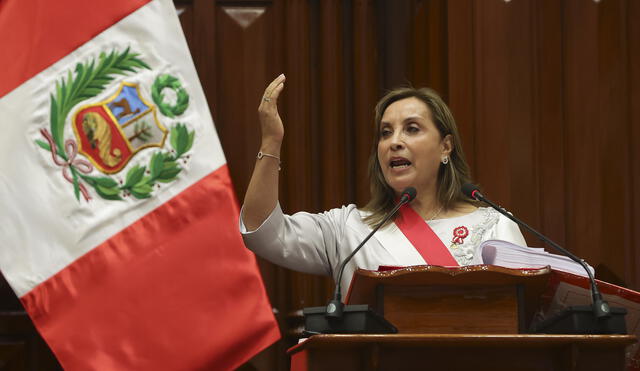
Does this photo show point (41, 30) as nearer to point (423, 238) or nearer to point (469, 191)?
point (423, 238)

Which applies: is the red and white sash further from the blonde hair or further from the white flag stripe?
the white flag stripe

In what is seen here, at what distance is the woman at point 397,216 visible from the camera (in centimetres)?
184

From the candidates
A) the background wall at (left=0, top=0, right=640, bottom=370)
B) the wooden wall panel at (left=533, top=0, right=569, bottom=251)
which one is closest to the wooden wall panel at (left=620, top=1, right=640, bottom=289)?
the background wall at (left=0, top=0, right=640, bottom=370)

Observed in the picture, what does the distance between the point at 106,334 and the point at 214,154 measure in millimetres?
609

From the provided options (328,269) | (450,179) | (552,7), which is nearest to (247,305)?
(328,269)

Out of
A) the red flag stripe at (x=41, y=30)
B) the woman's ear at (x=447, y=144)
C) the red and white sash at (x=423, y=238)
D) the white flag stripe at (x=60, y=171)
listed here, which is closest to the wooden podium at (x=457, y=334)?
the red and white sash at (x=423, y=238)

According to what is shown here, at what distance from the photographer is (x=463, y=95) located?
8.96 feet

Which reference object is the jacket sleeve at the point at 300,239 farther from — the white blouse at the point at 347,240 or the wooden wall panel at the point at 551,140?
the wooden wall panel at the point at 551,140

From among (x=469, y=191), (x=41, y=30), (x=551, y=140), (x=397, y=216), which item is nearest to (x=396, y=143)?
(x=397, y=216)

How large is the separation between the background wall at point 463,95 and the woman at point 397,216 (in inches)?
21.7

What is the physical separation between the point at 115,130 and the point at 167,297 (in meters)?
0.52

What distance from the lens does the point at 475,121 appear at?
8.90 feet

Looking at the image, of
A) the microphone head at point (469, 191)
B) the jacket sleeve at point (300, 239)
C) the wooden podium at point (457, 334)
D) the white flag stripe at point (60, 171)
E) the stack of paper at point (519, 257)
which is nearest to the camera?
the wooden podium at point (457, 334)

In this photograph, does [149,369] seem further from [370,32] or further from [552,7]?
[552,7]
